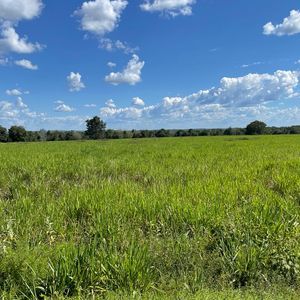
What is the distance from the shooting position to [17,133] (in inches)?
4316

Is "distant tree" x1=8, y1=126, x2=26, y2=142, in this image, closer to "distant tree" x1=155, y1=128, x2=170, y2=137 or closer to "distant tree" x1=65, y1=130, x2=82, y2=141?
"distant tree" x1=65, y1=130, x2=82, y2=141

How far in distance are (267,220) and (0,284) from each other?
363cm

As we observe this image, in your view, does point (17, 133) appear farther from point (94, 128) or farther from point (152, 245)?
point (152, 245)

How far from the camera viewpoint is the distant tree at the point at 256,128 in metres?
114

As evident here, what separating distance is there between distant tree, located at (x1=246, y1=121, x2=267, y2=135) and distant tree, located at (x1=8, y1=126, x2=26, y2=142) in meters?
70.0

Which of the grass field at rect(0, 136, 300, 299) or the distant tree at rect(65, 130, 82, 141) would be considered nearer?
the grass field at rect(0, 136, 300, 299)

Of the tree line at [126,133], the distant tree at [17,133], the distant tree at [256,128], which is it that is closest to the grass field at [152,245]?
the tree line at [126,133]

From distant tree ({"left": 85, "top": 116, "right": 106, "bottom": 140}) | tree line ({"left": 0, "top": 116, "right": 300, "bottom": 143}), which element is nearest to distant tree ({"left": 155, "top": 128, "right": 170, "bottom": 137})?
tree line ({"left": 0, "top": 116, "right": 300, "bottom": 143})

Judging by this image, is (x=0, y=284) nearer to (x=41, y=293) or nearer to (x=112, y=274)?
(x=41, y=293)

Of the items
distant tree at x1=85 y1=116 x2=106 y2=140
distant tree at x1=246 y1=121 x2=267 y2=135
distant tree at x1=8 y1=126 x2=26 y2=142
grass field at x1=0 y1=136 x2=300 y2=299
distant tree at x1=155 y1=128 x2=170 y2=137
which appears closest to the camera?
grass field at x1=0 y1=136 x2=300 y2=299

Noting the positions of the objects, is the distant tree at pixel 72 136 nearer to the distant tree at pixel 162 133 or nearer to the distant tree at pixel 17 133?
the distant tree at pixel 17 133

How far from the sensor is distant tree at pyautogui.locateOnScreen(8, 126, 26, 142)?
110 m

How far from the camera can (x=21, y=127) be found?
111875 mm

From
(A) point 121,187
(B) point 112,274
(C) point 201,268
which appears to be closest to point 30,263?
(B) point 112,274
